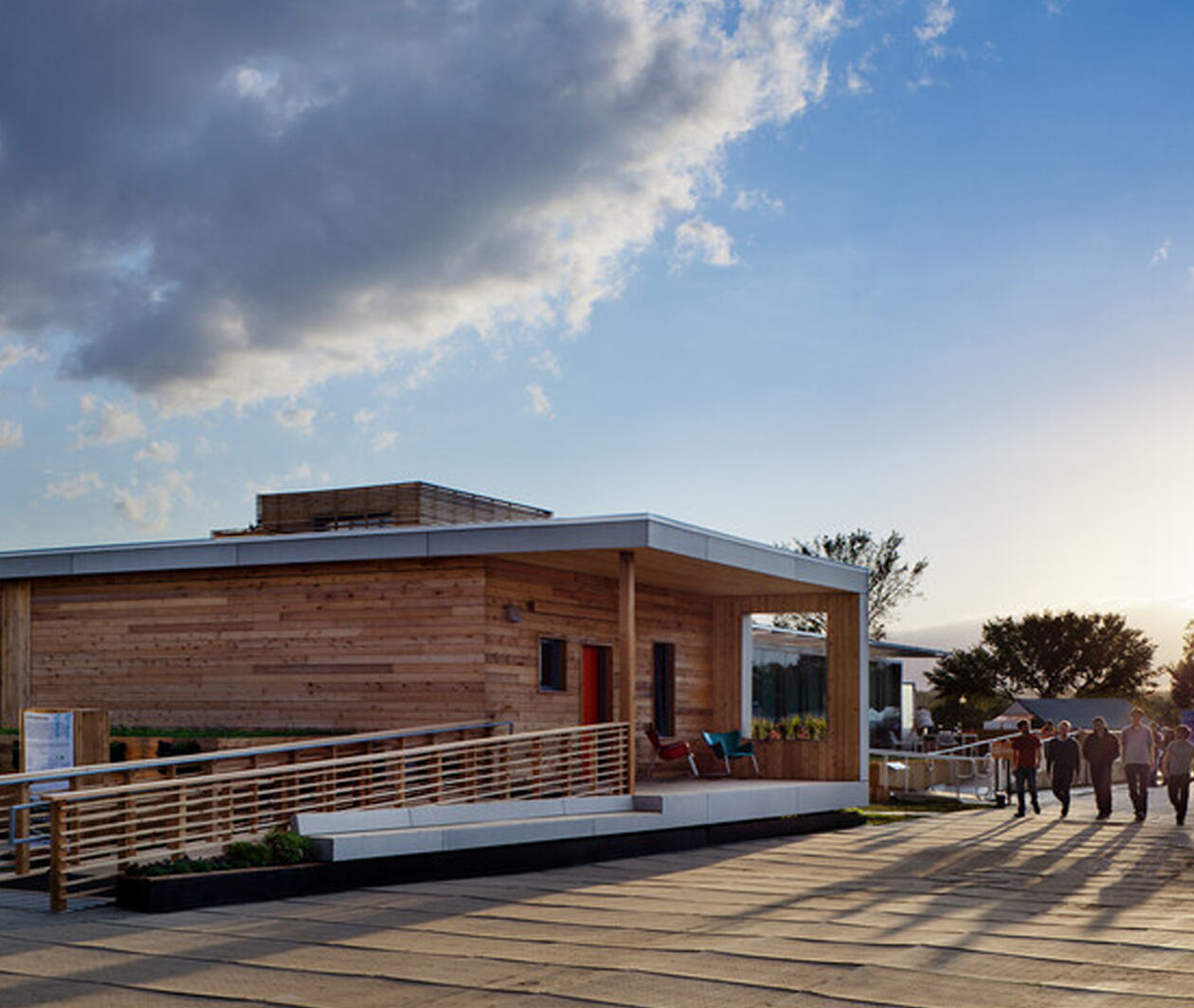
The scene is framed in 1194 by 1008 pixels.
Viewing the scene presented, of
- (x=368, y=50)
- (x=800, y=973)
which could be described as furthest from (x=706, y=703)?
(x=800, y=973)

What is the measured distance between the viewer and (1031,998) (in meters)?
7.02

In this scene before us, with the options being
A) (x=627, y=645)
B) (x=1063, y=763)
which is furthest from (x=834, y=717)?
(x=627, y=645)

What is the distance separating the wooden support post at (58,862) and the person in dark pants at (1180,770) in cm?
1504

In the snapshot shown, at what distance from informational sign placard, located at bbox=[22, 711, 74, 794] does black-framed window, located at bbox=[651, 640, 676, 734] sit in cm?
1054

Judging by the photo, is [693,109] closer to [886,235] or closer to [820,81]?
[820,81]

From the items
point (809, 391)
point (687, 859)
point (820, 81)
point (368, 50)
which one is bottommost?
point (687, 859)

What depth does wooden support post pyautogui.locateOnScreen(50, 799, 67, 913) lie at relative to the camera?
426 inches

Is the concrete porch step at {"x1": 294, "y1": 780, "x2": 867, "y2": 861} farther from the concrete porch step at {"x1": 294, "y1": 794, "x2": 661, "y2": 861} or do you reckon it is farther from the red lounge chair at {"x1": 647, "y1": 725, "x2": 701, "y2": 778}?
the red lounge chair at {"x1": 647, "y1": 725, "x2": 701, "y2": 778}

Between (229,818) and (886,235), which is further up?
(886,235)

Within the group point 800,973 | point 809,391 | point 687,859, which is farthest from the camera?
point 809,391

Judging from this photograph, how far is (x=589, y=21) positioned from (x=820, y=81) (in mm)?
3422

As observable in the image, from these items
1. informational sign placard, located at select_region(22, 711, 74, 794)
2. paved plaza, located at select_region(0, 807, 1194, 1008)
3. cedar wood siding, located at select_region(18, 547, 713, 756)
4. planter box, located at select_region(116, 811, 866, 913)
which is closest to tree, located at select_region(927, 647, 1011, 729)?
cedar wood siding, located at select_region(18, 547, 713, 756)

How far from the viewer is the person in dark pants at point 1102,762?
804 inches

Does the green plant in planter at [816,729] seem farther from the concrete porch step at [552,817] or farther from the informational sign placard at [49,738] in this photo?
the informational sign placard at [49,738]
